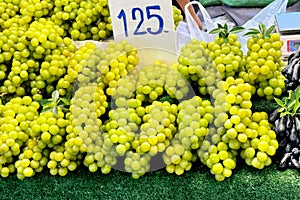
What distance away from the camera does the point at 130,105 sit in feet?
4.42

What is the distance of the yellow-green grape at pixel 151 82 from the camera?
140cm

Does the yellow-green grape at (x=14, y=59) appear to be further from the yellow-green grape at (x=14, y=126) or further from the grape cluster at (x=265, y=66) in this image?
the grape cluster at (x=265, y=66)

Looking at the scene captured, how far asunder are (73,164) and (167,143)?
0.83ft

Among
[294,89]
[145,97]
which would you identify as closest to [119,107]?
[145,97]

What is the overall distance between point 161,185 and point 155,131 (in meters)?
0.15

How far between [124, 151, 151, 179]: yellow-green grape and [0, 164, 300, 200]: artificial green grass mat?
1.5 inches

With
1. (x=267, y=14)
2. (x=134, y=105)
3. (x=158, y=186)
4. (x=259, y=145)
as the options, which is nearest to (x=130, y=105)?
(x=134, y=105)

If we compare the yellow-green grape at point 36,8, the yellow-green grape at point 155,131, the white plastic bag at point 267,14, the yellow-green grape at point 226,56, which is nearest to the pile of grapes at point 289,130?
the yellow-green grape at point 226,56

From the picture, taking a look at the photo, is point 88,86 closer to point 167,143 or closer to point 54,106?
point 54,106

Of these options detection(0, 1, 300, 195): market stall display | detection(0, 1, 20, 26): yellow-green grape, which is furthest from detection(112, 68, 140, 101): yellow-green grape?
detection(0, 1, 20, 26): yellow-green grape

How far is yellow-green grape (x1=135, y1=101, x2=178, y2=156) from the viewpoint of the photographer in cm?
127

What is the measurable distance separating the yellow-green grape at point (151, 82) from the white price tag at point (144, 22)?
0.12 metres

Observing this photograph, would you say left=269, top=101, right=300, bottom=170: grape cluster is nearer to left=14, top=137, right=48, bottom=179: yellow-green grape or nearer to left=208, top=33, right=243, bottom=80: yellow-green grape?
left=208, top=33, right=243, bottom=80: yellow-green grape

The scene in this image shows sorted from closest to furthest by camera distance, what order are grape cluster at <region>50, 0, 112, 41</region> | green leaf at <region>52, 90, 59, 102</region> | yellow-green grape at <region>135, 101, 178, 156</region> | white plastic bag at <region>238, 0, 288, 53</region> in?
yellow-green grape at <region>135, 101, 178, 156</region> < green leaf at <region>52, 90, 59, 102</region> < grape cluster at <region>50, 0, 112, 41</region> < white plastic bag at <region>238, 0, 288, 53</region>
